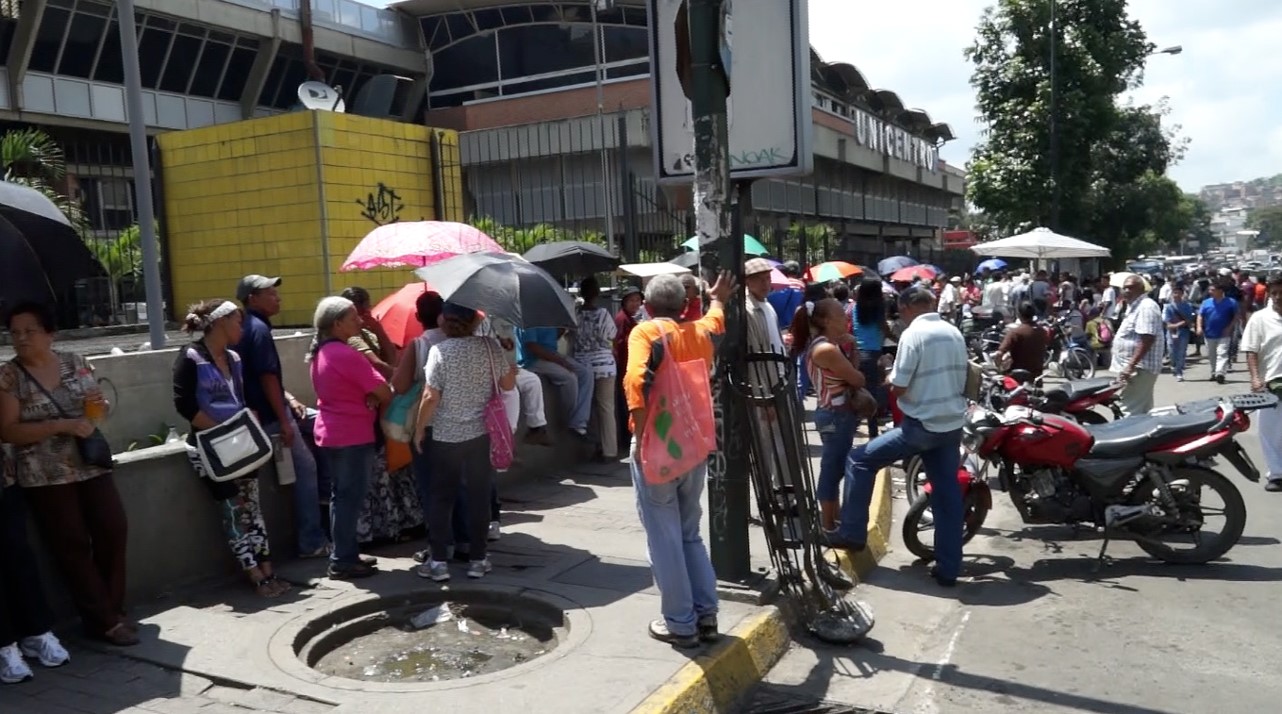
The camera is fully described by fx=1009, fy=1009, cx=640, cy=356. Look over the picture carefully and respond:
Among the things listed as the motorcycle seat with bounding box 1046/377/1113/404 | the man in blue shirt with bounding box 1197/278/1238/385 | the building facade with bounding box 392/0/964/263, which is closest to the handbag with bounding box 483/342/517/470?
the motorcycle seat with bounding box 1046/377/1113/404

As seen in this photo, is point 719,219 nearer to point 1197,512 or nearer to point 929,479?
point 929,479

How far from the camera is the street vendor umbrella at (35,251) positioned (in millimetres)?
4598

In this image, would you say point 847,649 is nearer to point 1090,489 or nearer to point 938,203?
point 1090,489

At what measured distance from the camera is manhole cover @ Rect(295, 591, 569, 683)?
489 cm

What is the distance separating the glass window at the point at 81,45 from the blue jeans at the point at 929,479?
2544 centimetres

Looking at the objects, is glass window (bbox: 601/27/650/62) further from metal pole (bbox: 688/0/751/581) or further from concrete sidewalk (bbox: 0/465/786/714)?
concrete sidewalk (bbox: 0/465/786/714)

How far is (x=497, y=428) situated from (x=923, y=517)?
3.10 m

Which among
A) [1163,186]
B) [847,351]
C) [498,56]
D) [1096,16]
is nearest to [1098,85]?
[1096,16]

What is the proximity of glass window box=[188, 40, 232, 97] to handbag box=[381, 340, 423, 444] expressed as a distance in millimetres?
26141

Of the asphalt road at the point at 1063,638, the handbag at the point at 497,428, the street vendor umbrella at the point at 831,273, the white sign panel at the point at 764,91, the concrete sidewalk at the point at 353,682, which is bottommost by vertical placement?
the asphalt road at the point at 1063,638

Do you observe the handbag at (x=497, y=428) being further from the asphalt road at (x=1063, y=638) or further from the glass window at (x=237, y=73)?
the glass window at (x=237, y=73)

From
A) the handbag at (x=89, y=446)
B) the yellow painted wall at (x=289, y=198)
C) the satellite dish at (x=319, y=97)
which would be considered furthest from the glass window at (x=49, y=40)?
the handbag at (x=89, y=446)

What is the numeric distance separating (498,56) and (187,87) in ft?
32.5

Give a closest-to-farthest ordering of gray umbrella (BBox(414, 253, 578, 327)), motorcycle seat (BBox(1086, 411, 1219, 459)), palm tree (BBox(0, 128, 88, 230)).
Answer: gray umbrella (BBox(414, 253, 578, 327))
motorcycle seat (BBox(1086, 411, 1219, 459))
palm tree (BBox(0, 128, 88, 230))
